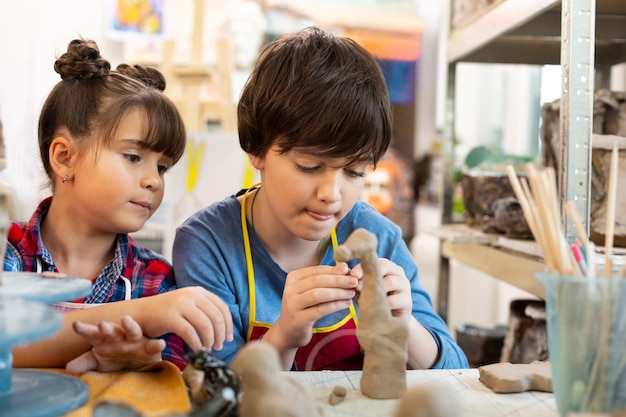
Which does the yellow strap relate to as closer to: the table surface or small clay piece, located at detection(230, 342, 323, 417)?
the table surface

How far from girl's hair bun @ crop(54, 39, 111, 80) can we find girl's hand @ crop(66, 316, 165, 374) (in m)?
0.47

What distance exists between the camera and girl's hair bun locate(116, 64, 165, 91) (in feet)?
3.43

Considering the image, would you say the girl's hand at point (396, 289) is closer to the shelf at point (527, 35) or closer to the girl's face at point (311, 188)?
the girl's face at point (311, 188)

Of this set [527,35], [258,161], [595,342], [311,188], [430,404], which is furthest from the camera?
[527,35]

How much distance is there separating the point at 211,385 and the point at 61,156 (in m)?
0.57

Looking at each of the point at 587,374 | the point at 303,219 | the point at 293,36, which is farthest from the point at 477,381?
the point at 293,36

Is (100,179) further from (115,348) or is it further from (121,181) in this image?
(115,348)

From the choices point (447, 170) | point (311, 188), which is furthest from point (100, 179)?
point (447, 170)

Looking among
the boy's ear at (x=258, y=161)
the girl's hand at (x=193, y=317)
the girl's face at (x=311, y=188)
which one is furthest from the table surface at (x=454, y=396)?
the boy's ear at (x=258, y=161)

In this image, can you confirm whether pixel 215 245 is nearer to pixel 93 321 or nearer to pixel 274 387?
pixel 93 321

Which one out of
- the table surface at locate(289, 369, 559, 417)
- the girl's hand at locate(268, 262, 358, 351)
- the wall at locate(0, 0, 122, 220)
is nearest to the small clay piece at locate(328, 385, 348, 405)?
the table surface at locate(289, 369, 559, 417)

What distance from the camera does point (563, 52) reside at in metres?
1.01

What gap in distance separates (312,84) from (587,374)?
49 centimetres

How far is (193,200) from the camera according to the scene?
2.06 meters
